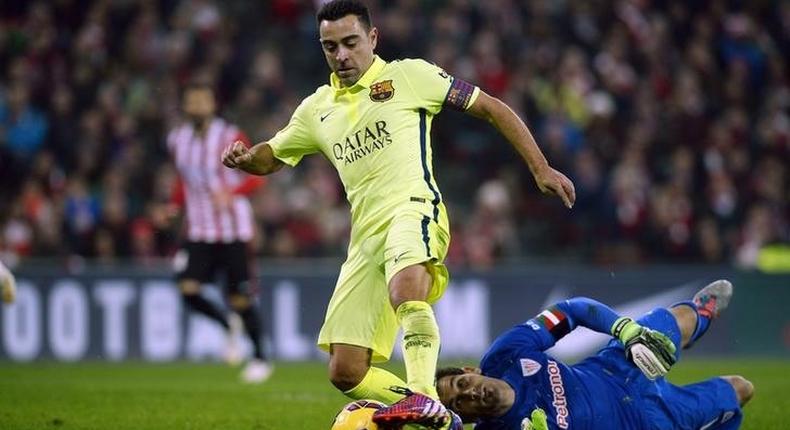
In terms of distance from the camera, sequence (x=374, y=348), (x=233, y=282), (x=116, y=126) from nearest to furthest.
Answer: (x=374, y=348)
(x=233, y=282)
(x=116, y=126)

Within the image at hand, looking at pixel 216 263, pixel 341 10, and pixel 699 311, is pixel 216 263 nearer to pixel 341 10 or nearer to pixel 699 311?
pixel 341 10

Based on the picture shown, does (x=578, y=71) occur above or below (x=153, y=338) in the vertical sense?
above

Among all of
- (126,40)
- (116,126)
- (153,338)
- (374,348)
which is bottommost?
(153,338)

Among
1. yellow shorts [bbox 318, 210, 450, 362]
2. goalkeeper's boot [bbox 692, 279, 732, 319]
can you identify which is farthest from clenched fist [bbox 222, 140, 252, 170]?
goalkeeper's boot [bbox 692, 279, 732, 319]

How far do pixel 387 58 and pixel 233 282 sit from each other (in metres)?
6.49

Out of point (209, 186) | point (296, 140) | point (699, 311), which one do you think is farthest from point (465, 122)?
point (699, 311)

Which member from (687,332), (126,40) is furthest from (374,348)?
(126,40)

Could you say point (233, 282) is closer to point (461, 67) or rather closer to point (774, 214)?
point (461, 67)

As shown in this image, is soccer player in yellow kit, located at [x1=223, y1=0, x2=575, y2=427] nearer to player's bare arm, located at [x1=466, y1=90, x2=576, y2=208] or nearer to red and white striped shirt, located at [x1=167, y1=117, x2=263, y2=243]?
player's bare arm, located at [x1=466, y1=90, x2=576, y2=208]

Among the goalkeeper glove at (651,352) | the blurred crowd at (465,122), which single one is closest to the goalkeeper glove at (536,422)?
the goalkeeper glove at (651,352)

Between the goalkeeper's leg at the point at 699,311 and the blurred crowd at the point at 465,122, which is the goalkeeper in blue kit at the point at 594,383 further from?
the blurred crowd at the point at 465,122

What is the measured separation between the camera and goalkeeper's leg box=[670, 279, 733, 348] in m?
7.75

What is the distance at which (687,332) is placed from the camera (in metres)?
7.74

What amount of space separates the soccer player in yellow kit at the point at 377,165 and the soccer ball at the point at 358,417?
52 cm
